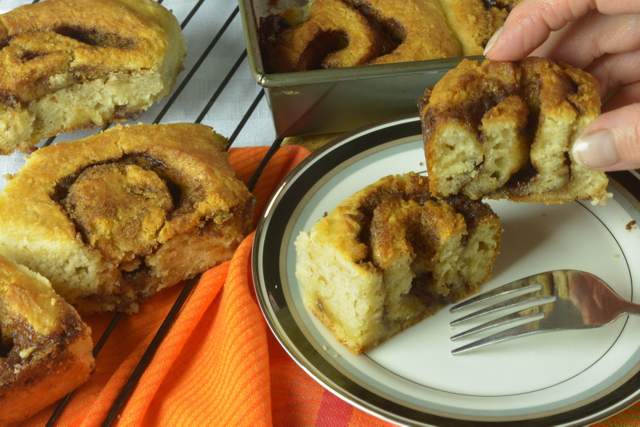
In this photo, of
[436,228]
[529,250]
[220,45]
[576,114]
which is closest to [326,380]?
[436,228]

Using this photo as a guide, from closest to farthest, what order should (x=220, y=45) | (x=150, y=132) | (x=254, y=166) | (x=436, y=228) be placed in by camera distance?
(x=436, y=228), (x=150, y=132), (x=254, y=166), (x=220, y=45)

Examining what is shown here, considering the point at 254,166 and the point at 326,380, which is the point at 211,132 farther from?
the point at 326,380

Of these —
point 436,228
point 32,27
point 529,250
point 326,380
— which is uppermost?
point 32,27

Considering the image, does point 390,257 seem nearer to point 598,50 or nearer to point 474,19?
point 598,50

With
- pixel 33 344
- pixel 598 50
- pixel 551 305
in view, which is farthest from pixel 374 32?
pixel 33 344

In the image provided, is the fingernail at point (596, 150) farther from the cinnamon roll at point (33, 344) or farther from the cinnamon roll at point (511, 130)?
the cinnamon roll at point (33, 344)
